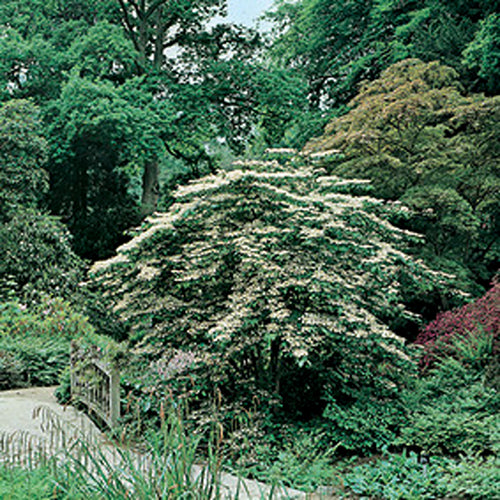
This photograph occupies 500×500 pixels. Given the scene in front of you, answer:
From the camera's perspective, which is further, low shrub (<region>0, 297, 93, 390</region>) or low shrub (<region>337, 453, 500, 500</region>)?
low shrub (<region>0, 297, 93, 390</region>)

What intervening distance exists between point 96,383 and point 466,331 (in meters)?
4.18

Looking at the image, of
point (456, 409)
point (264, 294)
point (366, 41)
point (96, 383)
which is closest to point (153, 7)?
point (366, 41)

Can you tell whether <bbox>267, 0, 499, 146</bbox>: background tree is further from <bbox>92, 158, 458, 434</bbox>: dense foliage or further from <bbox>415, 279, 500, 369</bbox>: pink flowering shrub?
<bbox>92, 158, 458, 434</bbox>: dense foliage

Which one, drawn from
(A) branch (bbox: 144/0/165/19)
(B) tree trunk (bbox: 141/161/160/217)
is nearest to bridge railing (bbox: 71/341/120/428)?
(B) tree trunk (bbox: 141/161/160/217)

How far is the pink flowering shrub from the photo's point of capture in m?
5.73

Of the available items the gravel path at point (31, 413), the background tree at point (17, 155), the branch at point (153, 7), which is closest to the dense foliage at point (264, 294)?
the gravel path at point (31, 413)

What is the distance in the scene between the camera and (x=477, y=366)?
5.82 metres

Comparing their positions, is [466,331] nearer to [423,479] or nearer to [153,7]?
[423,479]

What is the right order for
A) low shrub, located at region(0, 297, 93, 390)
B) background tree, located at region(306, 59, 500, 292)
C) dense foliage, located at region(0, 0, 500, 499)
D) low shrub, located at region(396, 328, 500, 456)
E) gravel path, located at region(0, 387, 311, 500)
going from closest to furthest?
low shrub, located at region(396, 328, 500, 456) → dense foliage, located at region(0, 0, 500, 499) → gravel path, located at region(0, 387, 311, 500) → low shrub, located at region(0, 297, 93, 390) → background tree, located at region(306, 59, 500, 292)

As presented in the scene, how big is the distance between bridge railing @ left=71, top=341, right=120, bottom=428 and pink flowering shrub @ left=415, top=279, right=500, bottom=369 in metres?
3.48

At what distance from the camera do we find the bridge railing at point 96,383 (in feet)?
16.8

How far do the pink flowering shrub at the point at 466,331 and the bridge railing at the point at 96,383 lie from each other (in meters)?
3.48

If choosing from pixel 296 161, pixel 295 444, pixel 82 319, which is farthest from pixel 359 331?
pixel 82 319

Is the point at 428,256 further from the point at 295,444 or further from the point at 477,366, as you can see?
the point at 295,444
